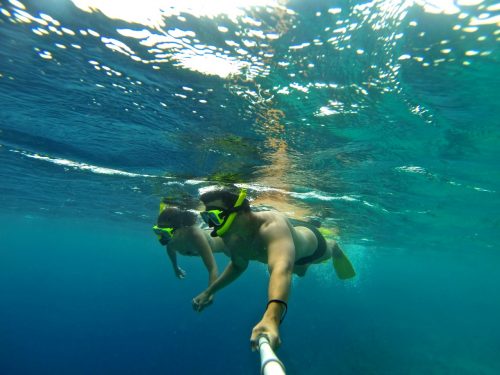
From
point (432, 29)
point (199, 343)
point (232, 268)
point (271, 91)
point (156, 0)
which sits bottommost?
point (199, 343)

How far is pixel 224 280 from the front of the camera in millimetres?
6457

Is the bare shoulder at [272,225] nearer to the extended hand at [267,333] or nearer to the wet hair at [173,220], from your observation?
the extended hand at [267,333]

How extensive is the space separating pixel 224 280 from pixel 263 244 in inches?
82.2

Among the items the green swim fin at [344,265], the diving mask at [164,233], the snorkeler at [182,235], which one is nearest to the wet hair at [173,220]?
the snorkeler at [182,235]

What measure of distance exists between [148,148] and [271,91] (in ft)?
18.9

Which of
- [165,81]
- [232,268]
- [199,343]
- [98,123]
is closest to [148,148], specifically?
[98,123]

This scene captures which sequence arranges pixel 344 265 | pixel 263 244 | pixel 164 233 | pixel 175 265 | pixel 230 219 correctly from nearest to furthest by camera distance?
1. pixel 263 244
2. pixel 230 219
3. pixel 164 233
4. pixel 175 265
5. pixel 344 265

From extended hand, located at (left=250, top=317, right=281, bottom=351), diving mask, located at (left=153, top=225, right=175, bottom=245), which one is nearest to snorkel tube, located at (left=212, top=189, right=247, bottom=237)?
extended hand, located at (left=250, top=317, right=281, bottom=351)

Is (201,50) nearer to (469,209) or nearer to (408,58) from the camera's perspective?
(408,58)

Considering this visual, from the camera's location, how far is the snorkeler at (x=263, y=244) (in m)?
2.90

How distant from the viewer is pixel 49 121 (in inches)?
392

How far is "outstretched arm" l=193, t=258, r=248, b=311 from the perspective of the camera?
629 centimetres

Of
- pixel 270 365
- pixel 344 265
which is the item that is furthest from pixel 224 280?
pixel 344 265

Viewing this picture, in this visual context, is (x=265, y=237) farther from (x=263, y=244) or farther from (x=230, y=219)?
(x=230, y=219)
